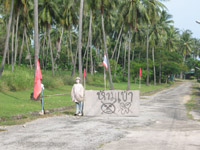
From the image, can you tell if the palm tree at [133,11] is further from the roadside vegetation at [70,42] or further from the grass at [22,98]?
the grass at [22,98]

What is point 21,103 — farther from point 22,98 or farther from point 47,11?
point 47,11

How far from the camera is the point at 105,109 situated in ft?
48.5

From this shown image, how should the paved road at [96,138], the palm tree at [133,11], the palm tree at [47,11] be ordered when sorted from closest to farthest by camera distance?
1. the paved road at [96,138]
2. the palm tree at [133,11]
3. the palm tree at [47,11]

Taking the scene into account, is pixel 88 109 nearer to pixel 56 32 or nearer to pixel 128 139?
pixel 128 139

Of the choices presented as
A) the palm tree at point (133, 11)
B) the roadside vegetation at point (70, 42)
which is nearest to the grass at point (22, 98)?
the roadside vegetation at point (70, 42)

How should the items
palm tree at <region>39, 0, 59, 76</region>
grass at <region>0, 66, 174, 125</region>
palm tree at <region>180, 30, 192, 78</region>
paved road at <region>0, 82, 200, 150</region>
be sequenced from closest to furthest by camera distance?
1. paved road at <region>0, 82, 200, 150</region>
2. grass at <region>0, 66, 174, 125</region>
3. palm tree at <region>39, 0, 59, 76</region>
4. palm tree at <region>180, 30, 192, 78</region>

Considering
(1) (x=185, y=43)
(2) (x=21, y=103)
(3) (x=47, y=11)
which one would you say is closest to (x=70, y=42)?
(3) (x=47, y=11)

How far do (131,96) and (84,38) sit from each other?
55.0 meters

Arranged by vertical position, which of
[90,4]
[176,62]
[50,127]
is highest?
[90,4]


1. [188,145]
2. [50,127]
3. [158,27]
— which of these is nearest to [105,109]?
[50,127]

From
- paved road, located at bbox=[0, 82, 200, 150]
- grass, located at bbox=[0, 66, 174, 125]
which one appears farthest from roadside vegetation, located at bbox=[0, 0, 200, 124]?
paved road, located at bbox=[0, 82, 200, 150]

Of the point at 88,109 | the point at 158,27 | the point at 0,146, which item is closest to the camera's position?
the point at 0,146

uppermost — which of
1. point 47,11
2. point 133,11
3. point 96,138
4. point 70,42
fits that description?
point 47,11

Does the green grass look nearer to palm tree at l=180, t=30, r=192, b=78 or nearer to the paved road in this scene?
the paved road
